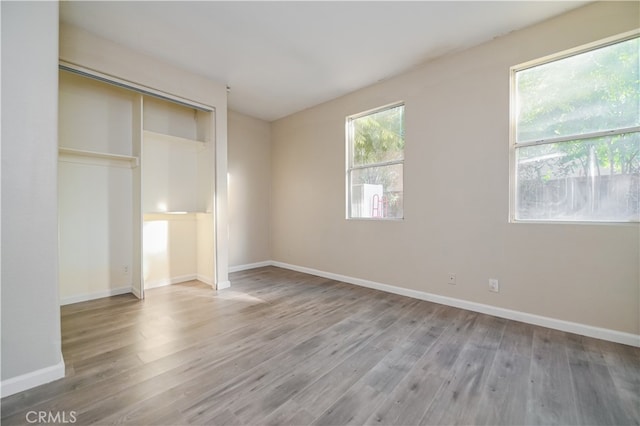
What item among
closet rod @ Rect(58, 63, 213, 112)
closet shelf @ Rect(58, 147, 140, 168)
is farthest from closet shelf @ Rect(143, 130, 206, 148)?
closet rod @ Rect(58, 63, 213, 112)

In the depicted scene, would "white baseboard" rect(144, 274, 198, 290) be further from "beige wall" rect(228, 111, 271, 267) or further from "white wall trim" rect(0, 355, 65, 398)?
"white wall trim" rect(0, 355, 65, 398)

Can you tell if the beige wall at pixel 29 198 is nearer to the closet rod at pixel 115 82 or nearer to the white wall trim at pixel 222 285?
the closet rod at pixel 115 82

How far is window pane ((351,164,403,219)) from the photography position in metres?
3.67

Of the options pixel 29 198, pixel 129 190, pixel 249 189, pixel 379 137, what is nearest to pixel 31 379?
pixel 29 198

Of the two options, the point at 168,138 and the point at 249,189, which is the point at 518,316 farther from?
the point at 168,138

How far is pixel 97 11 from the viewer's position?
2.42 m

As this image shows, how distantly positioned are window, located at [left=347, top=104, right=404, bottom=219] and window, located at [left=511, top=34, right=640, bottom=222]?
131 centimetres

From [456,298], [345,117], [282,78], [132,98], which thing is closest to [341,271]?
[456,298]

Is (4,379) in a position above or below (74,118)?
below

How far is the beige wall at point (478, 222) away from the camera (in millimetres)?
2297

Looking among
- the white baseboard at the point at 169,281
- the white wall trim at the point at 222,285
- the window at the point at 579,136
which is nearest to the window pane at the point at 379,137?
the window at the point at 579,136

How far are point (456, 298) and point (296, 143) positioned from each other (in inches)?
142

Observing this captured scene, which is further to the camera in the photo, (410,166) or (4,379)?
(410,166)

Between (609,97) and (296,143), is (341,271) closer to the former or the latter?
(296,143)
